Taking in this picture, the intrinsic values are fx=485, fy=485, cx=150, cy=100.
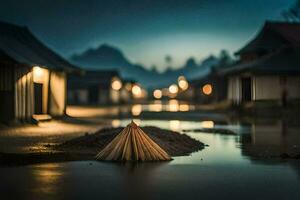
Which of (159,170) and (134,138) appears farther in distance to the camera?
(134,138)

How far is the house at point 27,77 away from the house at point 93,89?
126ft

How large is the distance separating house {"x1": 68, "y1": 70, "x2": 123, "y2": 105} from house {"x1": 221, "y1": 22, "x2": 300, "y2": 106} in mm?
31116

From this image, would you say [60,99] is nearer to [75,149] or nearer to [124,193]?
[75,149]

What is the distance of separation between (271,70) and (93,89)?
40.6 meters

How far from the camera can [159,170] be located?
10.8 metres

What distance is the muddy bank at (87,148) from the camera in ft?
40.9

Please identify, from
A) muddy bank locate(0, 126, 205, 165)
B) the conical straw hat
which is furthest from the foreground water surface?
muddy bank locate(0, 126, 205, 165)

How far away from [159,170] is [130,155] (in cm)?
171

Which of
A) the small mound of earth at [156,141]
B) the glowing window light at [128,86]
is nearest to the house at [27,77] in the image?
the small mound of earth at [156,141]

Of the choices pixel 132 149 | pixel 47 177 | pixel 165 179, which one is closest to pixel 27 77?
pixel 132 149

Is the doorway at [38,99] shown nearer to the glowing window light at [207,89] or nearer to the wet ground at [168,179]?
the wet ground at [168,179]

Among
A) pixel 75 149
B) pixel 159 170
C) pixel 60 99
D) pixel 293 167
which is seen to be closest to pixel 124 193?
pixel 159 170

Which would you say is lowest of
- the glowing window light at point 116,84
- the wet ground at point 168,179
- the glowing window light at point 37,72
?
the wet ground at point 168,179

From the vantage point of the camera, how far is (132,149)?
490 inches
